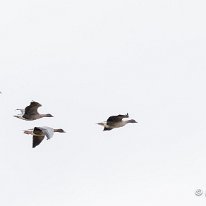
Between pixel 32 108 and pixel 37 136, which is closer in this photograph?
pixel 37 136

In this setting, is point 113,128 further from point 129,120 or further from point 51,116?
point 51,116

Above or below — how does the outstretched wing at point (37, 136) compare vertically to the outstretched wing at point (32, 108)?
below

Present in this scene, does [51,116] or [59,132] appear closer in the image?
[59,132]

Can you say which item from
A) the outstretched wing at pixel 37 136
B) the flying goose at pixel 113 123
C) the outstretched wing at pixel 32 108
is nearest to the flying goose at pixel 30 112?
the outstretched wing at pixel 32 108

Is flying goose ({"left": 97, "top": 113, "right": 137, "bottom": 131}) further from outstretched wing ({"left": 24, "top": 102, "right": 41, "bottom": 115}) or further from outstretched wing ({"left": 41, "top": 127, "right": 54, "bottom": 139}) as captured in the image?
outstretched wing ({"left": 41, "top": 127, "right": 54, "bottom": 139})

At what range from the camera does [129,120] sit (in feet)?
209

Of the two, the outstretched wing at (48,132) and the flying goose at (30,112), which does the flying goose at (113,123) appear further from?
the outstretched wing at (48,132)

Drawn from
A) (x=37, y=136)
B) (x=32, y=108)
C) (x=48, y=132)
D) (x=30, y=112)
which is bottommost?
(x=48, y=132)

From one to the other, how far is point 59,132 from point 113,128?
4748mm

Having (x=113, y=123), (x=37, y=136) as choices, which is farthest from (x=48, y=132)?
(x=113, y=123)

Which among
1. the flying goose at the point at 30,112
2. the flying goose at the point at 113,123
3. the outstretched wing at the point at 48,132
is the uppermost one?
the flying goose at the point at 30,112

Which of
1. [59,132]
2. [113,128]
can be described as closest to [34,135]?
[59,132]

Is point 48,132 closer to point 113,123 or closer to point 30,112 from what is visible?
point 113,123

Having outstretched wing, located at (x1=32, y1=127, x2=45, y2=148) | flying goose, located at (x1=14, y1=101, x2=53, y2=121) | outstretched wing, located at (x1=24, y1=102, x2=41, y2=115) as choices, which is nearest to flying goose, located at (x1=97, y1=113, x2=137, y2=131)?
outstretched wing, located at (x1=32, y1=127, x2=45, y2=148)
